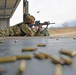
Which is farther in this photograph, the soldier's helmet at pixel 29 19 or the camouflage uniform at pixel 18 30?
the soldier's helmet at pixel 29 19

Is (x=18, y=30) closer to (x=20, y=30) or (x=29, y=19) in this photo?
(x=20, y=30)

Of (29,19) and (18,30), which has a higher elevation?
(29,19)

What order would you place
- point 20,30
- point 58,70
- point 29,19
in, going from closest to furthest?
point 58,70 < point 20,30 < point 29,19

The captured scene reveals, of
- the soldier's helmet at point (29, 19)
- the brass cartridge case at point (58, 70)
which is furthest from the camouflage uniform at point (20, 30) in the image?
the brass cartridge case at point (58, 70)

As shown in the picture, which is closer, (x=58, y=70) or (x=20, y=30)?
(x=58, y=70)

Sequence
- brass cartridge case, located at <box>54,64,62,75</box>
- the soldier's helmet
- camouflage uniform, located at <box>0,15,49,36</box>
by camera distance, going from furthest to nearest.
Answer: the soldier's helmet
camouflage uniform, located at <box>0,15,49,36</box>
brass cartridge case, located at <box>54,64,62,75</box>

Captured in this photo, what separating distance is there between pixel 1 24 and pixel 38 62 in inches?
1378

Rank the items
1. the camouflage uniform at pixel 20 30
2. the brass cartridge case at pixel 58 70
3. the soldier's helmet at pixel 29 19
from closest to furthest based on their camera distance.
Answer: the brass cartridge case at pixel 58 70 → the camouflage uniform at pixel 20 30 → the soldier's helmet at pixel 29 19

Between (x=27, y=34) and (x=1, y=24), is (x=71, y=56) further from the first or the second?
(x=1, y=24)

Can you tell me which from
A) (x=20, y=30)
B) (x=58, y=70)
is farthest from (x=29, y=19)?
(x=58, y=70)

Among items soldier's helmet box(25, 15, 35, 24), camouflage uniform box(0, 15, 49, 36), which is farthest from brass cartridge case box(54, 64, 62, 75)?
soldier's helmet box(25, 15, 35, 24)

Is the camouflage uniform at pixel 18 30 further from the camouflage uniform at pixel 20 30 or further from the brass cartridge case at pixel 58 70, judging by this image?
the brass cartridge case at pixel 58 70

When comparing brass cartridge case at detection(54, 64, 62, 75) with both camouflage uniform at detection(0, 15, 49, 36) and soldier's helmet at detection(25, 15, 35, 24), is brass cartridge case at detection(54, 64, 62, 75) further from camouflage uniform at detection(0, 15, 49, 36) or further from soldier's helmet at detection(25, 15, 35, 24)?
soldier's helmet at detection(25, 15, 35, 24)

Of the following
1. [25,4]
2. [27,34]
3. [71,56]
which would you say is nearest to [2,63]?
[71,56]
